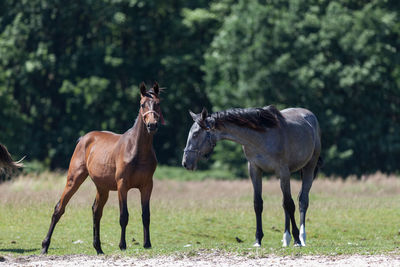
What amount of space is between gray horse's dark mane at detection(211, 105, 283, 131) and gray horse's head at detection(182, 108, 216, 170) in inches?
8.3

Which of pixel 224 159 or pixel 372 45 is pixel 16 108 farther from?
pixel 372 45

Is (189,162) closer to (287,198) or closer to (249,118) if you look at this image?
(249,118)

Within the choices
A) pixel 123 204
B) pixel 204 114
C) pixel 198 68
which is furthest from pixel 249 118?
pixel 198 68

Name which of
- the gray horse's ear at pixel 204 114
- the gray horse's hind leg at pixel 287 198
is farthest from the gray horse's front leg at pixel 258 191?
the gray horse's ear at pixel 204 114

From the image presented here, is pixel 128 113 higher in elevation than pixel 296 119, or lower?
lower

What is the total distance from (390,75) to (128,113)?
15.4m

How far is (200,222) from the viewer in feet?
66.4

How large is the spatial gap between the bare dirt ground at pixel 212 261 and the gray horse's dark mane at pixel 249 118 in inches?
99.0

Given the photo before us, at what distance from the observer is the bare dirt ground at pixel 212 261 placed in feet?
38.5

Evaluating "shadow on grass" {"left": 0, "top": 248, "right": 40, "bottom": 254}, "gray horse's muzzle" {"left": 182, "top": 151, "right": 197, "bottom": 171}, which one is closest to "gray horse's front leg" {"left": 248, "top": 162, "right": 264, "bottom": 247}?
"gray horse's muzzle" {"left": 182, "top": 151, "right": 197, "bottom": 171}

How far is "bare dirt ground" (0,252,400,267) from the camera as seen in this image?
1173cm

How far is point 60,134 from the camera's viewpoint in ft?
150

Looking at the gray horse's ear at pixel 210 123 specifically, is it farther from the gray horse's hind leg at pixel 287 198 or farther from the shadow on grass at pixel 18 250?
the shadow on grass at pixel 18 250

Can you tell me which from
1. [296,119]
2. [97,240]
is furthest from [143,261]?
[296,119]
